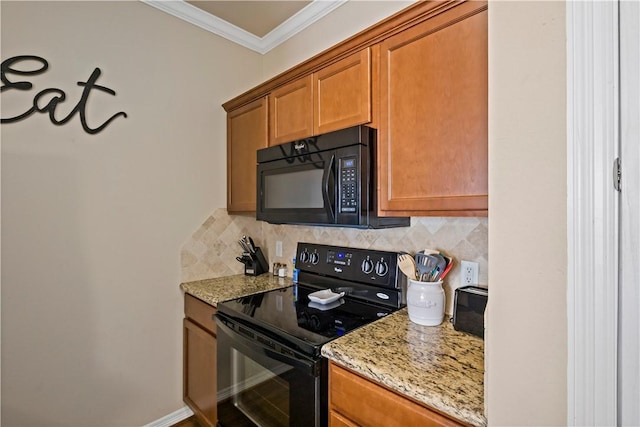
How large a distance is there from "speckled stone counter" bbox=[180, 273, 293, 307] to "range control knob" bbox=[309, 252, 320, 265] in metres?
0.23

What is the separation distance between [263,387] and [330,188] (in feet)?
3.08

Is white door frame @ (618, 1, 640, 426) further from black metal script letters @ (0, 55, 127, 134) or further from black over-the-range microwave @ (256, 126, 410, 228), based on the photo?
black metal script letters @ (0, 55, 127, 134)

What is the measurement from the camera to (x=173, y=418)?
76.2 inches

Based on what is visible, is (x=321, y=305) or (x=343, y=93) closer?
(x=343, y=93)

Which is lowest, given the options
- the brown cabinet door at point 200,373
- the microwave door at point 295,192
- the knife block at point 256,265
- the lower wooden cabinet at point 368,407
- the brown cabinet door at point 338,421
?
the brown cabinet door at point 200,373

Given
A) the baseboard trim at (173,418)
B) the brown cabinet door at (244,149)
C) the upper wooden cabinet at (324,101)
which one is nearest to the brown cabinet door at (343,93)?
the upper wooden cabinet at (324,101)

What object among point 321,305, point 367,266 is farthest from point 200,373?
point 367,266

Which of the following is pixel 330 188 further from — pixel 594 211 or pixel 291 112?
pixel 594 211

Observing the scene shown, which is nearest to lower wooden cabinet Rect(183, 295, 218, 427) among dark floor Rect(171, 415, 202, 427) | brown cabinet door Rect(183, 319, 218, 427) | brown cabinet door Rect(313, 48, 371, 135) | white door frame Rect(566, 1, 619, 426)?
brown cabinet door Rect(183, 319, 218, 427)

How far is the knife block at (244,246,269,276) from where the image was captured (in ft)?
7.36

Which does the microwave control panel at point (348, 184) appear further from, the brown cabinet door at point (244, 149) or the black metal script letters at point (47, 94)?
→ the black metal script letters at point (47, 94)

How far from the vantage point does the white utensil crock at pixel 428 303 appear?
4.14 ft

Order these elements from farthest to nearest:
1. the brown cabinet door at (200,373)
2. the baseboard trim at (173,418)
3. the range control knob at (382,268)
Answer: the baseboard trim at (173,418), the brown cabinet door at (200,373), the range control knob at (382,268)

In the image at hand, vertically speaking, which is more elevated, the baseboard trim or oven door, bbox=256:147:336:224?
oven door, bbox=256:147:336:224
